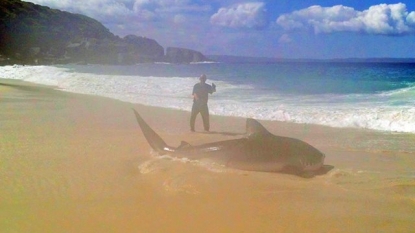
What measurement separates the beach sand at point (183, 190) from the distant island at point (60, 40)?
244 feet

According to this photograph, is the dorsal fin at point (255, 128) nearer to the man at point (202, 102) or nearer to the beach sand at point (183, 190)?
the beach sand at point (183, 190)

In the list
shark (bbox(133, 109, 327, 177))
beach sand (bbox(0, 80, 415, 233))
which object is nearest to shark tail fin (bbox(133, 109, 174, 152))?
→ beach sand (bbox(0, 80, 415, 233))

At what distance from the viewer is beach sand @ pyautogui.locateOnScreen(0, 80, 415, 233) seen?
4754 millimetres

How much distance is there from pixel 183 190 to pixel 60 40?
10220 cm

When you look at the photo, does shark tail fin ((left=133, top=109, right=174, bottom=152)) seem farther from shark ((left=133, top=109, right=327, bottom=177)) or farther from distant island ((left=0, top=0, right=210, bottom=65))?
distant island ((left=0, top=0, right=210, bottom=65))

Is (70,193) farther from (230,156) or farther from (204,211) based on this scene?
(230,156)

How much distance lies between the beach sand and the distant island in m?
74.4

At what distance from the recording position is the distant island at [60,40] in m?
89.8

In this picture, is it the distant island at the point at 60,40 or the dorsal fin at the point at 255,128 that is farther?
the distant island at the point at 60,40

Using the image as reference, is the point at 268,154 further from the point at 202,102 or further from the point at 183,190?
the point at 202,102

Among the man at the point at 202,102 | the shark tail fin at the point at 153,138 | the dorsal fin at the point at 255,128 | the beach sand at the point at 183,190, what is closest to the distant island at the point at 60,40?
the man at the point at 202,102

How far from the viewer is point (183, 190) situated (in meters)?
5.90

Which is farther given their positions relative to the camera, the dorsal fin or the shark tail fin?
the shark tail fin

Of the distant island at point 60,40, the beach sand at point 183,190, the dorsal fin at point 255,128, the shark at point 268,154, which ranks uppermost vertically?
the distant island at point 60,40
